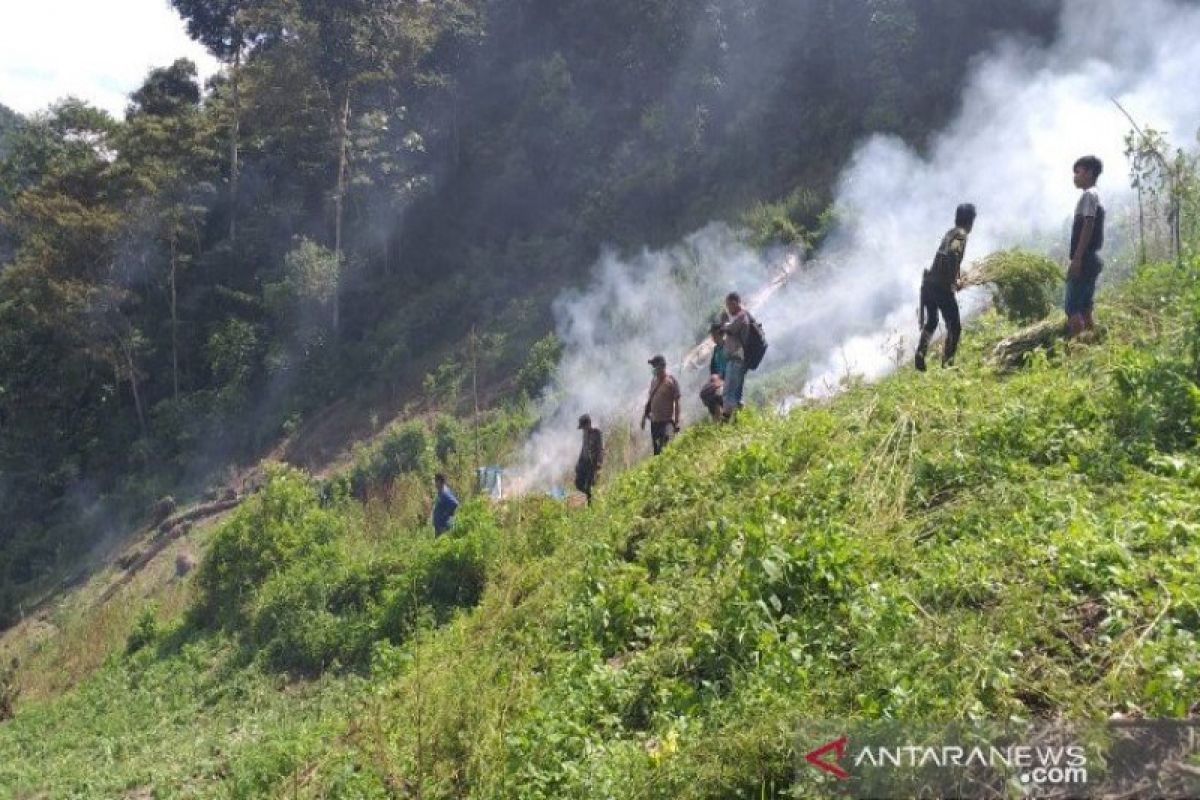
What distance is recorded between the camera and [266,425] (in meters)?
25.5

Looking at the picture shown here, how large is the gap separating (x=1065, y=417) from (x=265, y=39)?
30.0m

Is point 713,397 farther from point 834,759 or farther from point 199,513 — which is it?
point 199,513

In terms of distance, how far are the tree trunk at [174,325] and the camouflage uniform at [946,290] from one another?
2386 cm

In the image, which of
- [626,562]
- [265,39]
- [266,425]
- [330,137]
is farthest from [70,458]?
[626,562]

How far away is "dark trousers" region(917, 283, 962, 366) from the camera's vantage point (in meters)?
7.40

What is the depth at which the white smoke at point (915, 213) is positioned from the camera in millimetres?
15906

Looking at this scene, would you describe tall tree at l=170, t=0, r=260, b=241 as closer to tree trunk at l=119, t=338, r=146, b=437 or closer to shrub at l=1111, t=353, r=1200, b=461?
tree trunk at l=119, t=338, r=146, b=437

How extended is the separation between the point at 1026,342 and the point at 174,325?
25662 millimetres

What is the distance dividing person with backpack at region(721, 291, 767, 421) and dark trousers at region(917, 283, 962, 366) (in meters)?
1.30

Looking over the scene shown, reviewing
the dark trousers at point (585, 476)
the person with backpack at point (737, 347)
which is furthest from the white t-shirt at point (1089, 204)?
the dark trousers at point (585, 476)

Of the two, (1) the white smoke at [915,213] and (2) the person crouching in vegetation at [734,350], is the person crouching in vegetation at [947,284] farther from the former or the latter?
(1) the white smoke at [915,213]

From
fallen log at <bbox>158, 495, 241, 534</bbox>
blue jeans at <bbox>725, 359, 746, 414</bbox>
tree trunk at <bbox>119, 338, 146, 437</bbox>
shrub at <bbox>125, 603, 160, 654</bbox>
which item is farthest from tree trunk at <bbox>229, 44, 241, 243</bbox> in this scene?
blue jeans at <bbox>725, 359, 746, 414</bbox>

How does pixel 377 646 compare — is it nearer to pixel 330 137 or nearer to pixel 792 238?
pixel 792 238

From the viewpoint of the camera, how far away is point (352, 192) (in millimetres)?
→ 28375
